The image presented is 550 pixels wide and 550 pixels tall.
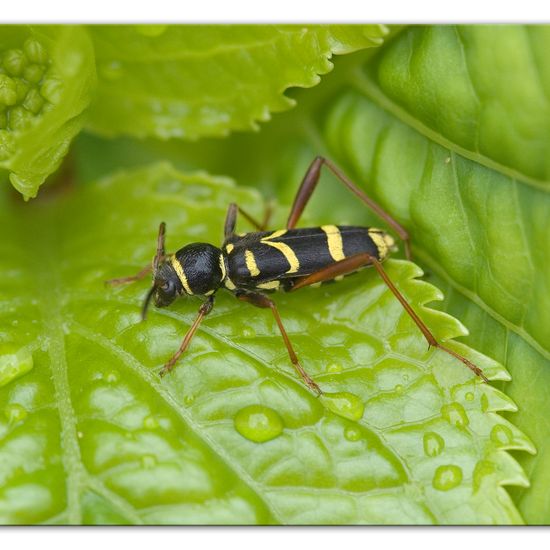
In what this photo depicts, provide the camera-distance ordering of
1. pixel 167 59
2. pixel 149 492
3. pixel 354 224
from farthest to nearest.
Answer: pixel 354 224, pixel 167 59, pixel 149 492

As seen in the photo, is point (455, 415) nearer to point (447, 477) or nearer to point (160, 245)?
point (447, 477)

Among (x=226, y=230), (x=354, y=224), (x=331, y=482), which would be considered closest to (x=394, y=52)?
(x=354, y=224)

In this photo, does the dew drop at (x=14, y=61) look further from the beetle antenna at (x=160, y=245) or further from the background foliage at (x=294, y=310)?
the beetle antenna at (x=160, y=245)

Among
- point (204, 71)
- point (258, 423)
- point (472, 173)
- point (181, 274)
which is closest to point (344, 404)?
point (258, 423)

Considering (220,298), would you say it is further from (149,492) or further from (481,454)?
(481,454)

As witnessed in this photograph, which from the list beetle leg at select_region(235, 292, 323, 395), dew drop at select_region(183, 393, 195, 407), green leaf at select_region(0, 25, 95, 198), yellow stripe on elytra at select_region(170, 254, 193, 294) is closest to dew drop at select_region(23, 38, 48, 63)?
green leaf at select_region(0, 25, 95, 198)

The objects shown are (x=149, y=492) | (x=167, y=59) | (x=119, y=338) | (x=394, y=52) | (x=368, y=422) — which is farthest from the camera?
(x=167, y=59)
